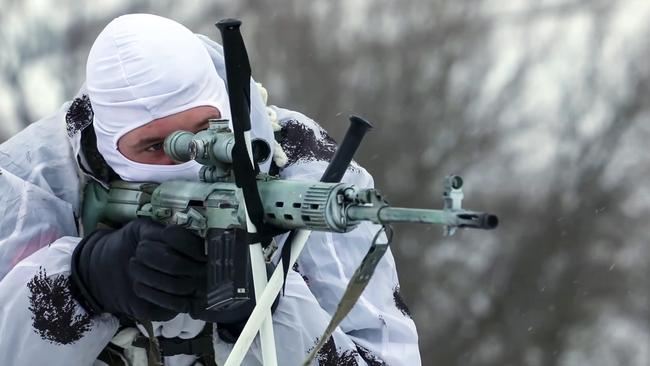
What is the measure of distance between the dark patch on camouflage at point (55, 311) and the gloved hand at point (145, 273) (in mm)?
21

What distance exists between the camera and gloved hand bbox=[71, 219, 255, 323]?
1934 millimetres

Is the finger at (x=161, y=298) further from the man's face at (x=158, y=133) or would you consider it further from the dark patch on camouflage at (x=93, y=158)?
the dark patch on camouflage at (x=93, y=158)

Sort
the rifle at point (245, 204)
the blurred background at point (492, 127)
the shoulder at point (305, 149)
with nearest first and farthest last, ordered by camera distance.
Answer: the rifle at point (245, 204) → the shoulder at point (305, 149) → the blurred background at point (492, 127)

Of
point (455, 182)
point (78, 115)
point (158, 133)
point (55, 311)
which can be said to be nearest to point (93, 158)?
point (78, 115)

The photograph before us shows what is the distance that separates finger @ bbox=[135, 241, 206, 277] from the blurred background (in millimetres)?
3897

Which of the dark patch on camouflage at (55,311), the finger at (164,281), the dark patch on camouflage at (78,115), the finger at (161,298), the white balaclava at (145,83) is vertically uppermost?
the white balaclava at (145,83)

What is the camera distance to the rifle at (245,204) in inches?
68.6

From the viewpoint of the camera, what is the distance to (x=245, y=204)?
1.84 meters

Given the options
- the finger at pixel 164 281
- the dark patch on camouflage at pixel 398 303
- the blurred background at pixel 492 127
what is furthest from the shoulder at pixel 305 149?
the blurred background at pixel 492 127

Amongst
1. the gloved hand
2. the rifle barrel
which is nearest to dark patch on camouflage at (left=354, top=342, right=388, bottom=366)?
the gloved hand

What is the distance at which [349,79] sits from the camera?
6.05m

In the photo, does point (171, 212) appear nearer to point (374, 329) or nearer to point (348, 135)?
point (348, 135)

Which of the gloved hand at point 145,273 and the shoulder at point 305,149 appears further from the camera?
the shoulder at point 305,149

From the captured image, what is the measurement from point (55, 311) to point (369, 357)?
0.57m
